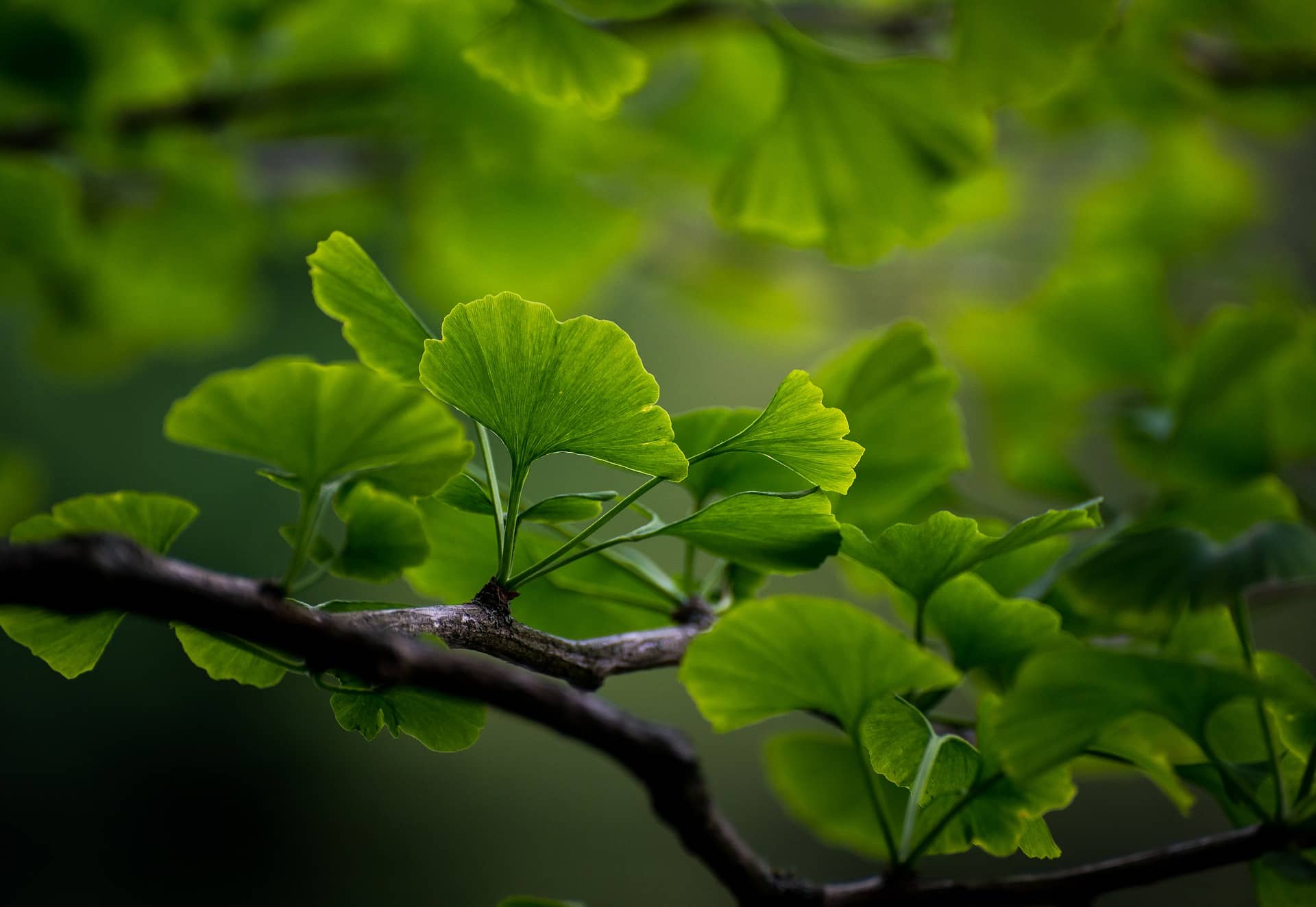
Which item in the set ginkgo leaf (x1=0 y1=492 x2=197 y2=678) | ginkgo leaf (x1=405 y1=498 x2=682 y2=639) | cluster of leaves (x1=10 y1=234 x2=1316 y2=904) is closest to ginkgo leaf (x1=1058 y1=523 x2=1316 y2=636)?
Answer: cluster of leaves (x1=10 y1=234 x2=1316 y2=904)

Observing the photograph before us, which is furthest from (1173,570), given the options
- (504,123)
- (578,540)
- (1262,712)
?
(504,123)

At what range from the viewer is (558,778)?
131 cm

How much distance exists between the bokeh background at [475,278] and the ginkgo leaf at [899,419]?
0.10 metres

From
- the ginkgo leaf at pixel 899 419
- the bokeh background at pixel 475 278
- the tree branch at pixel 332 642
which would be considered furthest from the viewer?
the bokeh background at pixel 475 278

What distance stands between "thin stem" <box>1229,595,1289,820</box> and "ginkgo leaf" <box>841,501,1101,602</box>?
5cm

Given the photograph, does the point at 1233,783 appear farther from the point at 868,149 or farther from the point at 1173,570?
the point at 868,149

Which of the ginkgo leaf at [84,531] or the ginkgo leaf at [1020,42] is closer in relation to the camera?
the ginkgo leaf at [84,531]

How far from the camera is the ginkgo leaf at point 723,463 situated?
20 cm

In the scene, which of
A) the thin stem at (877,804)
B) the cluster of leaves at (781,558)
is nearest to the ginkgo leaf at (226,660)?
the cluster of leaves at (781,558)

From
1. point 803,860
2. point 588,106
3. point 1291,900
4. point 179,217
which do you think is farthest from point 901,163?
point 803,860

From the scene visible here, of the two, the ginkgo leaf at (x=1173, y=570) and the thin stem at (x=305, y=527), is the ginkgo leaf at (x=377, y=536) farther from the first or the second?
the ginkgo leaf at (x=1173, y=570)

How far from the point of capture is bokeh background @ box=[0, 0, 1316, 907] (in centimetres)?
43

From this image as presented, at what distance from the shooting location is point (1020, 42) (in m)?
0.29

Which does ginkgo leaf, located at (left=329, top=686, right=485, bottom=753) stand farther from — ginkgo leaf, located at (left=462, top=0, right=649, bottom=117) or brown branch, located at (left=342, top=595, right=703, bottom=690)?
ginkgo leaf, located at (left=462, top=0, right=649, bottom=117)
